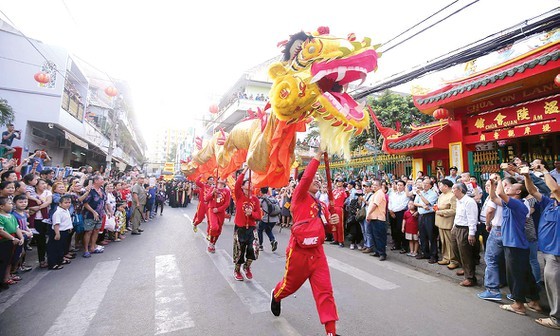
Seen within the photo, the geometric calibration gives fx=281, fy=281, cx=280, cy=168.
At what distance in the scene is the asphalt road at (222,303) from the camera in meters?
3.01

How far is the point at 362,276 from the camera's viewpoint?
4906 mm

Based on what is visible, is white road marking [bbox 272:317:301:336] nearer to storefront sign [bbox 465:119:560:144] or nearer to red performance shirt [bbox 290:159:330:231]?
red performance shirt [bbox 290:159:330:231]

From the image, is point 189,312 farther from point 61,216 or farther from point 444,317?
point 61,216

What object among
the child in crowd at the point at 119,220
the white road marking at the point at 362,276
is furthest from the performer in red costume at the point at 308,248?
the child in crowd at the point at 119,220

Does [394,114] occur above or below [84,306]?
above

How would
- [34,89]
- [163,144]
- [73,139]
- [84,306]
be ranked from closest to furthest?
[84,306]
[34,89]
[73,139]
[163,144]

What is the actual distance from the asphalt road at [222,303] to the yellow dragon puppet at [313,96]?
1694 mm

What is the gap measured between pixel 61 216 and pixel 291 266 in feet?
15.4

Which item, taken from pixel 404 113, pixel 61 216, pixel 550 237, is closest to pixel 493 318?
pixel 550 237

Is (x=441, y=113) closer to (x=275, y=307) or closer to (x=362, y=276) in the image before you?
(x=362, y=276)

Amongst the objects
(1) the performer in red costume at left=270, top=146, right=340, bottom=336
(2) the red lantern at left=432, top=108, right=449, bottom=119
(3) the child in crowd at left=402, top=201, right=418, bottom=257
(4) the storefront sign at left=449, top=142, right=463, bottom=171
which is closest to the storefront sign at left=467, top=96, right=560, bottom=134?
(4) the storefront sign at left=449, top=142, right=463, bottom=171

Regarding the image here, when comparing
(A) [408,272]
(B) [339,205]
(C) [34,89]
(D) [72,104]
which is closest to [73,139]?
(D) [72,104]

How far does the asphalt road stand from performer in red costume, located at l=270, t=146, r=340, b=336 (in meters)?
0.60

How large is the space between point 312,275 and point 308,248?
0.84ft
